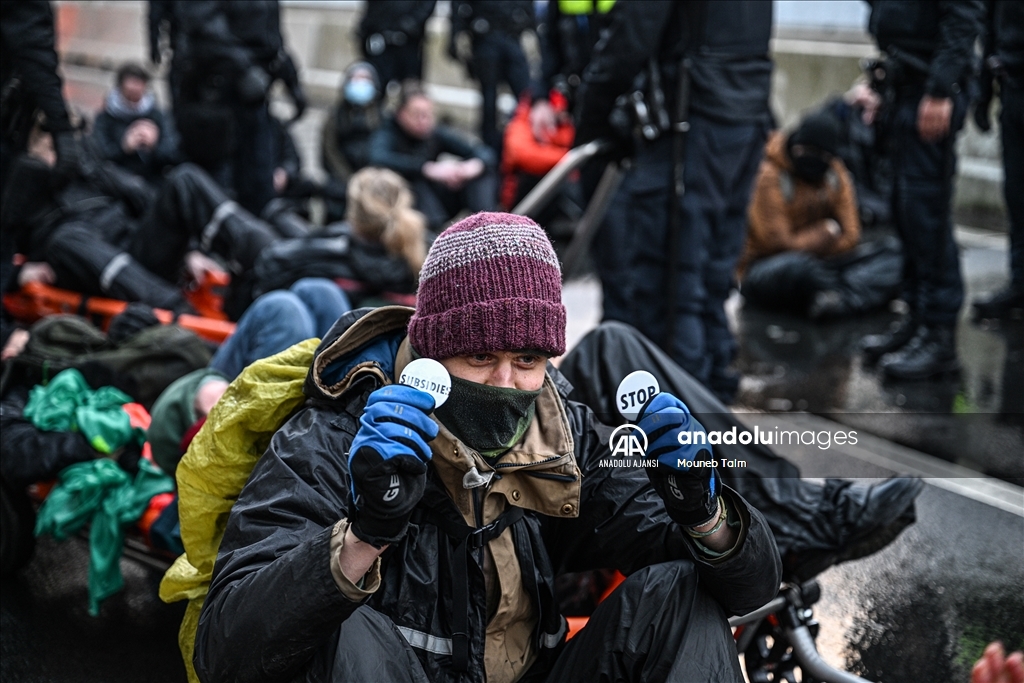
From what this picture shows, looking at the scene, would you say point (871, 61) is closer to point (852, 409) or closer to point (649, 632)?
point (852, 409)

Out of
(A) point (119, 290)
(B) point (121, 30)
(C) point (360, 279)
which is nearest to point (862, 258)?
(C) point (360, 279)

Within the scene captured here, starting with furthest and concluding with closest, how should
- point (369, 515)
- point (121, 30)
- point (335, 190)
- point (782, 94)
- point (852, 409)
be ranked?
1. point (121, 30)
2. point (782, 94)
3. point (335, 190)
4. point (852, 409)
5. point (369, 515)

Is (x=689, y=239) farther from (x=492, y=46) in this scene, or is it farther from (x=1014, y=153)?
(x=492, y=46)

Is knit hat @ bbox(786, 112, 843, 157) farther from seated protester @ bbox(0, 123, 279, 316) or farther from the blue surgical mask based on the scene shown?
seated protester @ bbox(0, 123, 279, 316)

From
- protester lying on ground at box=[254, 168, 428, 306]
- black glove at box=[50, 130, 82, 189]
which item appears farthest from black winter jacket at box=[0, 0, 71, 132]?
protester lying on ground at box=[254, 168, 428, 306]

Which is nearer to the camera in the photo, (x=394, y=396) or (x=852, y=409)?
(x=394, y=396)

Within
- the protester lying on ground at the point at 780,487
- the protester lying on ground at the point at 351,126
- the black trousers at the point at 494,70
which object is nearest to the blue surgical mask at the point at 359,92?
the protester lying on ground at the point at 351,126

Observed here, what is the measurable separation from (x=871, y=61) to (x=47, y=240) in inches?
155

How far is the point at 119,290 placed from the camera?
5.20 metres

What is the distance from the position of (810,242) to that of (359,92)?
324 cm

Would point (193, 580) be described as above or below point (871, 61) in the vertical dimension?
below

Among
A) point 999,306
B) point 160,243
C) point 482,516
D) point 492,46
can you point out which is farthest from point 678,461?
point 492,46

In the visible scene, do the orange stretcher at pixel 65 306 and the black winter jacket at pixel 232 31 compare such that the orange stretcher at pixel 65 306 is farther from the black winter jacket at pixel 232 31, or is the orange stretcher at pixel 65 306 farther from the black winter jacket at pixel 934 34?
the black winter jacket at pixel 934 34

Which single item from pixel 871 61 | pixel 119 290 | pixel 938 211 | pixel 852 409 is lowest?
pixel 852 409
